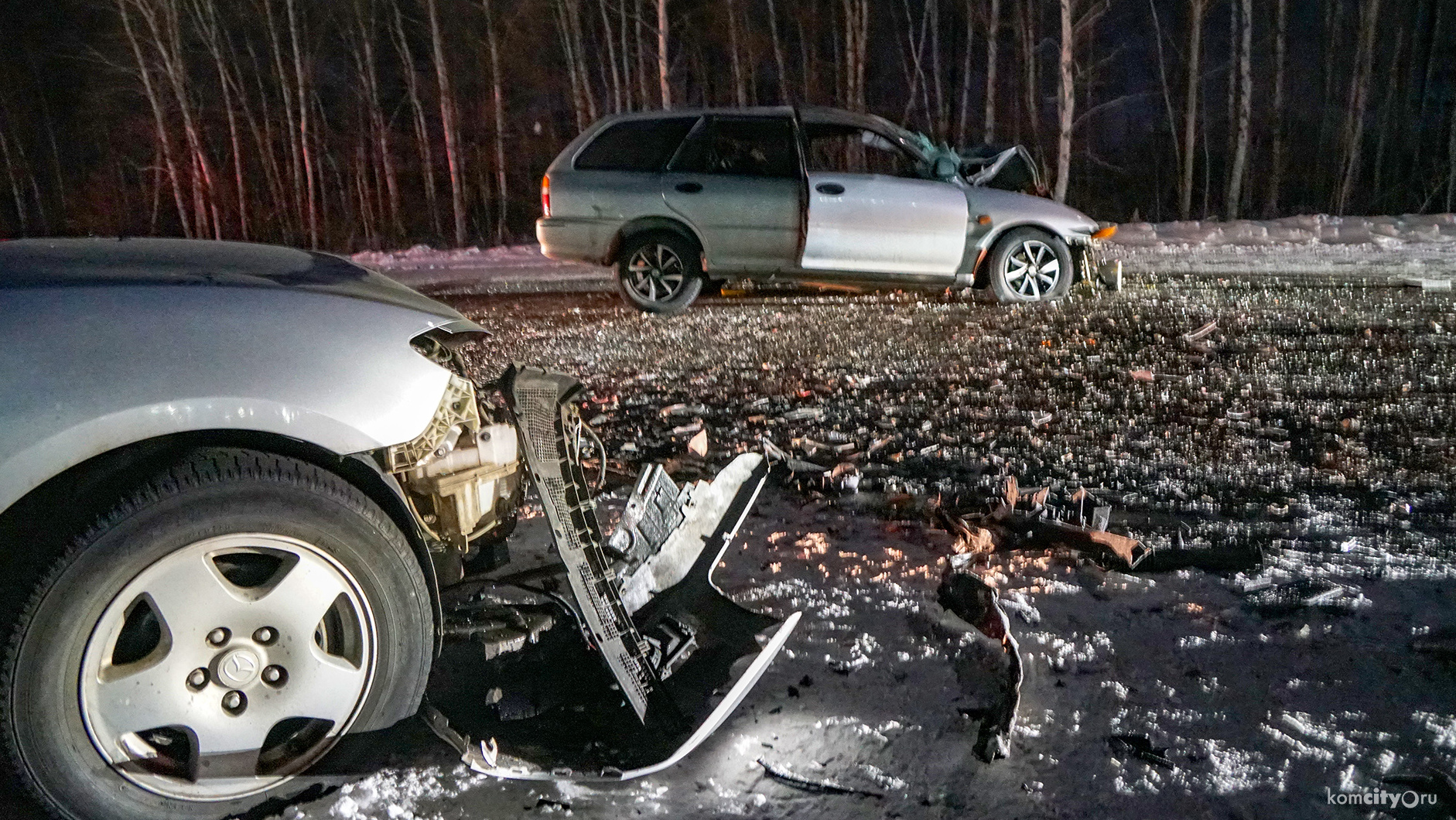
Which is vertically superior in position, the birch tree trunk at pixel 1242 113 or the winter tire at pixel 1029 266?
the birch tree trunk at pixel 1242 113

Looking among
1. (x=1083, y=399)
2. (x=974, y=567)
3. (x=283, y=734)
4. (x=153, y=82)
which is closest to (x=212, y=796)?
(x=283, y=734)

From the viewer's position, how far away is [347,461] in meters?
2.16

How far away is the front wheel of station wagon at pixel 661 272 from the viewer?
9.00 m

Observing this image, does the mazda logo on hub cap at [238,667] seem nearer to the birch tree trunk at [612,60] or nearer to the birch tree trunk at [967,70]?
the birch tree trunk at [967,70]

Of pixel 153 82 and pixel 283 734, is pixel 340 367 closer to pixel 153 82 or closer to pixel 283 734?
pixel 283 734

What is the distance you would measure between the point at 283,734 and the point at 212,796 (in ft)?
0.59

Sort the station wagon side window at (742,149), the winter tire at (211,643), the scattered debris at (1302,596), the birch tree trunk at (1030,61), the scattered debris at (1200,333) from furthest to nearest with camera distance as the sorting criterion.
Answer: the birch tree trunk at (1030,61), the station wagon side window at (742,149), the scattered debris at (1200,333), the scattered debris at (1302,596), the winter tire at (211,643)

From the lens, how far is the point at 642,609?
9.13ft

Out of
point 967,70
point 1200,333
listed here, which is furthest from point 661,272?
point 967,70

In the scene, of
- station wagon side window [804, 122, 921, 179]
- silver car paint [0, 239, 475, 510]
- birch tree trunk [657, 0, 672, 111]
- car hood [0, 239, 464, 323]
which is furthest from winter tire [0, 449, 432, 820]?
birch tree trunk [657, 0, 672, 111]

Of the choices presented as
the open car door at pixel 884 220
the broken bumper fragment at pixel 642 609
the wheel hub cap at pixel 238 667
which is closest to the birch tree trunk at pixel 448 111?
the open car door at pixel 884 220

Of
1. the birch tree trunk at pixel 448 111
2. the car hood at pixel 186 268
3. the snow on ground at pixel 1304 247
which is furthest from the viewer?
the birch tree trunk at pixel 448 111

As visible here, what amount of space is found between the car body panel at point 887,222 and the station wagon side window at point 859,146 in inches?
5.3

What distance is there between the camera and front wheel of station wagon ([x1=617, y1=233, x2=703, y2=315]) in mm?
9000
